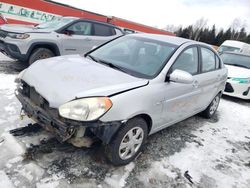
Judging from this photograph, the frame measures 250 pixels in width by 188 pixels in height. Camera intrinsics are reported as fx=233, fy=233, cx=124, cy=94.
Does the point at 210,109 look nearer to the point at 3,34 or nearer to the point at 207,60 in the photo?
the point at 207,60

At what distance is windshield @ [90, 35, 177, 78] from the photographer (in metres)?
3.21

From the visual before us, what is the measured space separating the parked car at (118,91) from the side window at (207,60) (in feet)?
0.39

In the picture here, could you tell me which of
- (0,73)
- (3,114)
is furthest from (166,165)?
(0,73)

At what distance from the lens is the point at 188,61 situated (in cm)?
381

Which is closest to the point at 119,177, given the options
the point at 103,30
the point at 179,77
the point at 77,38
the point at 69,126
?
the point at 69,126

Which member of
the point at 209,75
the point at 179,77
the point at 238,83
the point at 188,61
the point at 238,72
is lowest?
the point at 238,83

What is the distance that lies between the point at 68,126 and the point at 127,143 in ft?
2.74

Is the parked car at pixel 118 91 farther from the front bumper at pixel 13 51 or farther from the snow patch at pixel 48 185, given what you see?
the front bumper at pixel 13 51

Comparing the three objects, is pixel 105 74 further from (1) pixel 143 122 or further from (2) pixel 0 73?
(2) pixel 0 73

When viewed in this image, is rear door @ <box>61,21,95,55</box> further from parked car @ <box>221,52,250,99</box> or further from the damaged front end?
parked car @ <box>221,52,250,99</box>

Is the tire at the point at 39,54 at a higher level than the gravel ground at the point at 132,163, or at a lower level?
higher

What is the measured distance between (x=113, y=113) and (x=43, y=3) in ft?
36.6

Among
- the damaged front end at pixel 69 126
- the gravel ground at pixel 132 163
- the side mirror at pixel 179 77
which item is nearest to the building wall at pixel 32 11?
the gravel ground at pixel 132 163

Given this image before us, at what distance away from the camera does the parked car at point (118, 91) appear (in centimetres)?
241
